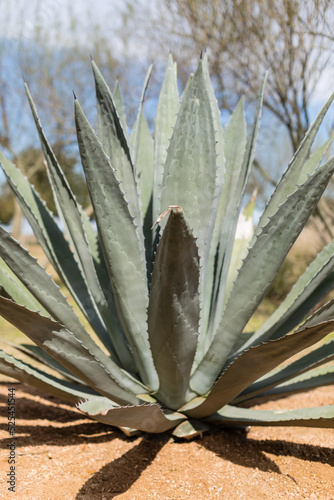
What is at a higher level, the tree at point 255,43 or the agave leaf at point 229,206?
the tree at point 255,43

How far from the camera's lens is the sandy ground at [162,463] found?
120 centimetres

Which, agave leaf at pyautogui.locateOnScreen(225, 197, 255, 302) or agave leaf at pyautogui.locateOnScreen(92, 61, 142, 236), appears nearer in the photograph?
agave leaf at pyautogui.locateOnScreen(92, 61, 142, 236)

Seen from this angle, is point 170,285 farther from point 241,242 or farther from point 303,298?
point 241,242

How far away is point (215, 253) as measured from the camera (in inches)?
66.7

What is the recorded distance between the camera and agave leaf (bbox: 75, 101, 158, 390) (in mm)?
1285

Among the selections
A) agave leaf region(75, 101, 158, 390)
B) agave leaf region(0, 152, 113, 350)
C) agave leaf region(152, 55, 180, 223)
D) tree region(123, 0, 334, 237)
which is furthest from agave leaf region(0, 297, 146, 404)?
tree region(123, 0, 334, 237)

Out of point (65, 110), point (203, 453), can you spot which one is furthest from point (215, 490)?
point (65, 110)

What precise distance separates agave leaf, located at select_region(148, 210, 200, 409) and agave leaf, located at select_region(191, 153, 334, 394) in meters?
0.10

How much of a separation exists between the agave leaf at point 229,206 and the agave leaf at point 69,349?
1.27ft

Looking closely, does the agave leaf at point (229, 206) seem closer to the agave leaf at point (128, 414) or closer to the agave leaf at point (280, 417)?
the agave leaf at point (280, 417)

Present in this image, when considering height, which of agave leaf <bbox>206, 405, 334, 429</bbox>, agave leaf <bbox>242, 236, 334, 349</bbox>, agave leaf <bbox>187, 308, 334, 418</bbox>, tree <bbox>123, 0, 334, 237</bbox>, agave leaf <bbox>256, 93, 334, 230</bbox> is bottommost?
agave leaf <bbox>206, 405, 334, 429</bbox>

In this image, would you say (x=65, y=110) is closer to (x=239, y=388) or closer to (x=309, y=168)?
(x=309, y=168)

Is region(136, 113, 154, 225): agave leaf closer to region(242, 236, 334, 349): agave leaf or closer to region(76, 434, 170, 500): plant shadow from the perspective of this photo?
region(242, 236, 334, 349): agave leaf

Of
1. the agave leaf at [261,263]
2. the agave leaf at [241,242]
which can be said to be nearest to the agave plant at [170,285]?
the agave leaf at [261,263]
